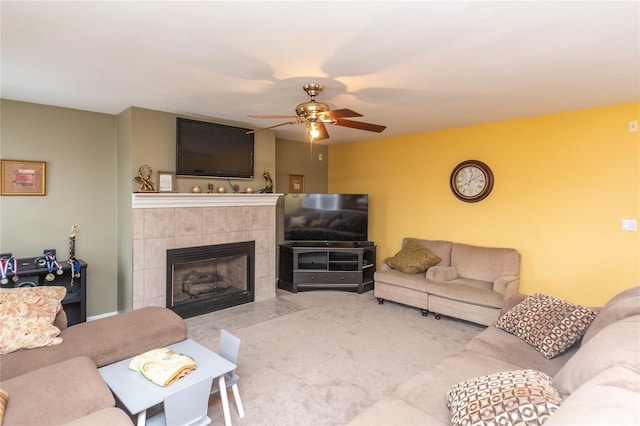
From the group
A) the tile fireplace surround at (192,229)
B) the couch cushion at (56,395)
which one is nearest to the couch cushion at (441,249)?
the tile fireplace surround at (192,229)

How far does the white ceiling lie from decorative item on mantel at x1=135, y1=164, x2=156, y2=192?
695 mm

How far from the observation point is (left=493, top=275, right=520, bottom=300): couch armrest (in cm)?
386

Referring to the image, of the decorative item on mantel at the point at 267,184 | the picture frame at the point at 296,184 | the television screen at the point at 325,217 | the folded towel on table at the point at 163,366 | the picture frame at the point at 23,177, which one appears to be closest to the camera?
the folded towel on table at the point at 163,366

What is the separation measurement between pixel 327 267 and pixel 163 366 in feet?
11.9

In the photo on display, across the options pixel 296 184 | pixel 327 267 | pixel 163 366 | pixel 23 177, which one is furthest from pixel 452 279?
pixel 23 177

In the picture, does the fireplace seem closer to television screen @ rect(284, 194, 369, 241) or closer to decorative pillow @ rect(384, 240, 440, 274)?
television screen @ rect(284, 194, 369, 241)

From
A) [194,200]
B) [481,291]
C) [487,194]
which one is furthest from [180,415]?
[487,194]

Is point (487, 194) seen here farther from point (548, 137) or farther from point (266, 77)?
point (266, 77)

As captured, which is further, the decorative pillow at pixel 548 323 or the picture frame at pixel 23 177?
the picture frame at pixel 23 177

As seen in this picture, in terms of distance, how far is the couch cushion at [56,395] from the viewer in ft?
5.20

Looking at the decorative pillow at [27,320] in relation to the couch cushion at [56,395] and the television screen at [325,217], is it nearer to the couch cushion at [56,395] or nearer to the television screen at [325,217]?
the couch cushion at [56,395]

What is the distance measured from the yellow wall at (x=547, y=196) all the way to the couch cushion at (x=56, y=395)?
4374 mm

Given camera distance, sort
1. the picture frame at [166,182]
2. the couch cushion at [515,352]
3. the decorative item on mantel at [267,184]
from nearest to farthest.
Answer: the couch cushion at [515,352]
the picture frame at [166,182]
the decorative item on mantel at [267,184]

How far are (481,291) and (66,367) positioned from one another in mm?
3760
